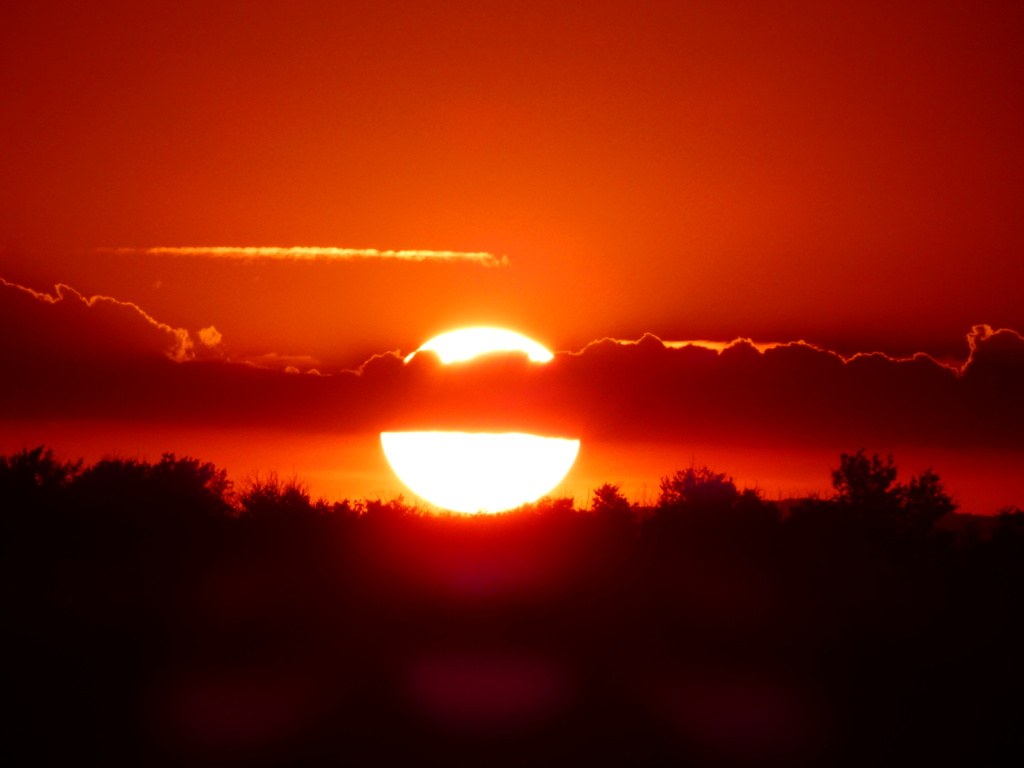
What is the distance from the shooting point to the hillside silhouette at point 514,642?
20516 millimetres

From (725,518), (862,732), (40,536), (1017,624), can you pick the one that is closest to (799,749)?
(862,732)

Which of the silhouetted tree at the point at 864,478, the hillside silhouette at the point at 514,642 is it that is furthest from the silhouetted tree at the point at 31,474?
the silhouetted tree at the point at 864,478

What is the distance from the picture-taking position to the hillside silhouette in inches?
808

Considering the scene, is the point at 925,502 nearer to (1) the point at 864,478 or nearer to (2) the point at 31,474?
(1) the point at 864,478

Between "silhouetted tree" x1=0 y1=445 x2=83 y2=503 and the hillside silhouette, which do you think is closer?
the hillside silhouette

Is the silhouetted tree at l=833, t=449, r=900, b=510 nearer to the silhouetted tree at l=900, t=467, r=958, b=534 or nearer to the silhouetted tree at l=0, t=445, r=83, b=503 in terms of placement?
the silhouetted tree at l=900, t=467, r=958, b=534

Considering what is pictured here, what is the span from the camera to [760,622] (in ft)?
103

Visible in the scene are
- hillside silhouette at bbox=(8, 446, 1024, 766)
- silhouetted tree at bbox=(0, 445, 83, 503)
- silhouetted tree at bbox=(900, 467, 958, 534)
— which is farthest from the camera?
silhouetted tree at bbox=(900, 467, 958, 534)

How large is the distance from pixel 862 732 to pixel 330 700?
35.8 feet

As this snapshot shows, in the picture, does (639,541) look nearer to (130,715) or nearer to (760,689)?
(760,689)

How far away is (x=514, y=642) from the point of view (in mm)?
30375

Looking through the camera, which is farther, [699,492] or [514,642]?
[699,492]

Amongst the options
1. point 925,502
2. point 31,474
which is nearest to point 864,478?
point 925,502

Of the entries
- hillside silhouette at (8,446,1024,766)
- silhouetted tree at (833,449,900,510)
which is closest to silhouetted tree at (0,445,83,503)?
hillside silhouette at (8,446,1024,766)
